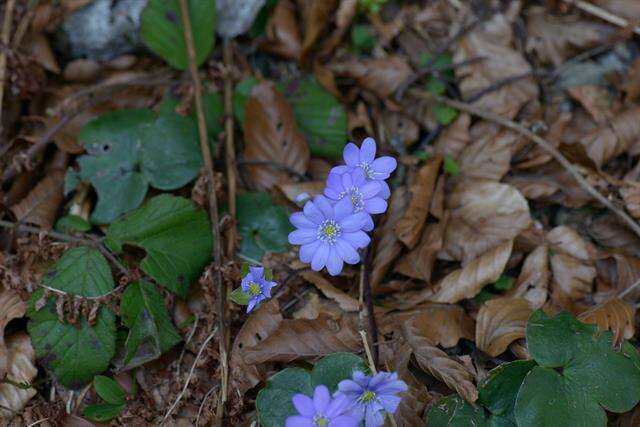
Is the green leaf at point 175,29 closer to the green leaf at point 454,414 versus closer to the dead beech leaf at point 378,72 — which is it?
the dead beech leaf at point 378,72

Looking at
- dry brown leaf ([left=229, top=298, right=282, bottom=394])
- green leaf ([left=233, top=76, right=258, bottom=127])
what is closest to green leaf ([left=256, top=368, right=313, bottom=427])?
dry brown leaf ([left=229, top=298, right=282, bottom=394])

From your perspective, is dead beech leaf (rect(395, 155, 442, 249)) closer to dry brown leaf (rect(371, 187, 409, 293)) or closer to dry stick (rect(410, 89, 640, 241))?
dry brown leaf (rect(371, 187, 409, 293))

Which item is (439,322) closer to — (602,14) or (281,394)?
(281,394)

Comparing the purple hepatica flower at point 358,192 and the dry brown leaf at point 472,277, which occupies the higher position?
the purple hepatica flower at point 358,192

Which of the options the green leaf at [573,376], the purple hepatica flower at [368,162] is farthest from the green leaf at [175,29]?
the green leaf at [573,376]

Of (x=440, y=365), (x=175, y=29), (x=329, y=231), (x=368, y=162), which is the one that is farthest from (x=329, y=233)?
(x=175, y=29)

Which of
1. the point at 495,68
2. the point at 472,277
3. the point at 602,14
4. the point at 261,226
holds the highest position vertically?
the point at 602,14
